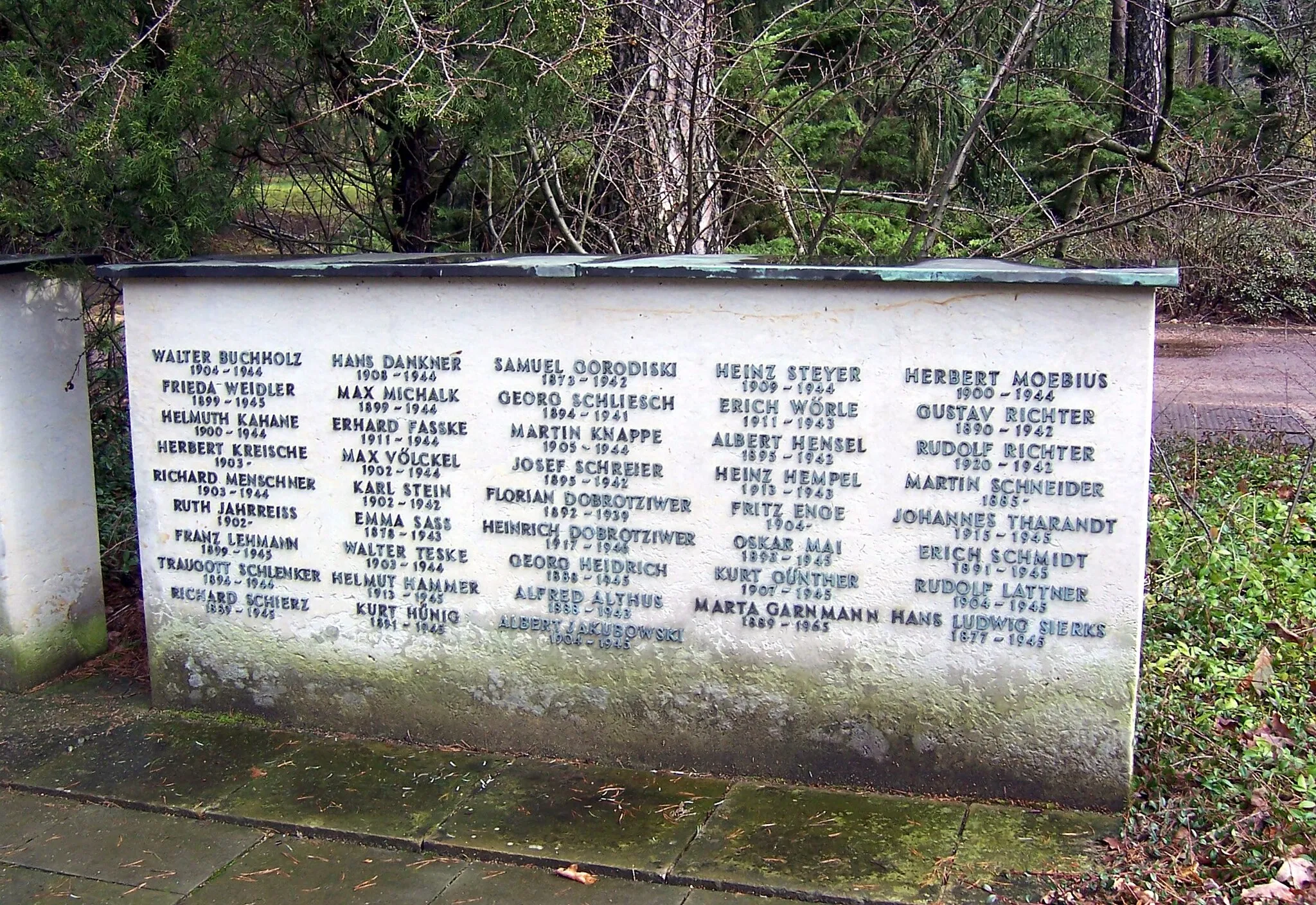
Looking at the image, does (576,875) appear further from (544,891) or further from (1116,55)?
(1116,55)

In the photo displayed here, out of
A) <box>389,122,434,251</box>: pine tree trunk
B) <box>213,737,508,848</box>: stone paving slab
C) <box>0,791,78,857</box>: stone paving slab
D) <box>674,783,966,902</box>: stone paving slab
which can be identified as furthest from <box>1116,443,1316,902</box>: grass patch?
<box>389,122,434,251</box>: pine tree trunk

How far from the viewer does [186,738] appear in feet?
15.7

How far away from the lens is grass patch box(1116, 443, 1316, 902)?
12.2 ft

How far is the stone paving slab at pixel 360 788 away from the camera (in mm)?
4133

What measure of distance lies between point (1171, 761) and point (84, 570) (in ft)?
15.1

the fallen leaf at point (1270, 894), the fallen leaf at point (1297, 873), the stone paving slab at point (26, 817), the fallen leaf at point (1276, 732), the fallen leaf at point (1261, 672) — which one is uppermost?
the fallen leaf at point (1261, 672)

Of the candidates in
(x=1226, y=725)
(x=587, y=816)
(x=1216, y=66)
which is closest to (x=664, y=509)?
(x=587, y=816)

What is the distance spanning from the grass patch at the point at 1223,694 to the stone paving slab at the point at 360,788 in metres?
2.28

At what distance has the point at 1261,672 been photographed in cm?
488

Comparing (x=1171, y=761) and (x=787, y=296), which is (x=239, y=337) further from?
(x=1171, y=761)

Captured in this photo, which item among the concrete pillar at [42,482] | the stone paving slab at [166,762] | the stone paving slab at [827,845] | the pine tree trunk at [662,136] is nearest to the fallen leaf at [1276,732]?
the stone paving slab at [827,845]

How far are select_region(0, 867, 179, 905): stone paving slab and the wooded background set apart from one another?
2.55 m

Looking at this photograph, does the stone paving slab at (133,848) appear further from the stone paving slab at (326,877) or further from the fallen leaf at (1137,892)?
the fallen leaf at (1137,892)

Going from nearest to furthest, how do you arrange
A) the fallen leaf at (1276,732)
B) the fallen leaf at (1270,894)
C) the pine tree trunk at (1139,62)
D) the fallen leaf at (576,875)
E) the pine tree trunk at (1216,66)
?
the fallen leaf at (1270,894) < the fallen leaf at (576,875) < the fallen leaf at (1276,732) < the pine tree trunk at (1139,62) < the pine tree trunk at (1216,66)
